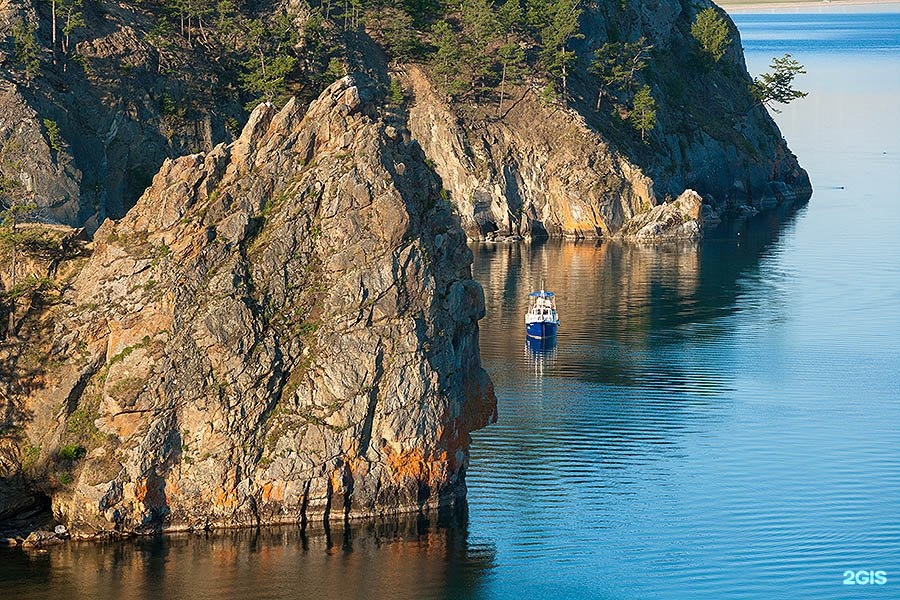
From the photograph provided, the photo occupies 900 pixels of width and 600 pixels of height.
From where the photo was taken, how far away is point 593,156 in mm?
166250

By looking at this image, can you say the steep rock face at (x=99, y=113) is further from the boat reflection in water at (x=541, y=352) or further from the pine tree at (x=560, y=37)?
the pine tree at (x=560, y=37)

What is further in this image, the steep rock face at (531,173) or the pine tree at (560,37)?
the pine tree at (560,37)

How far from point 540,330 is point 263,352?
46.0 metres

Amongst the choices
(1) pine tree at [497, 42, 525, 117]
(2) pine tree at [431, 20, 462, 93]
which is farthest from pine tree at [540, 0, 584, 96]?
(2) pine tree at [431, 20, 462, 93]

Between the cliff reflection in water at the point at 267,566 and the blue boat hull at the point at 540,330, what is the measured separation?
1729 inches

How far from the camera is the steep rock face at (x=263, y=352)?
64.6 m

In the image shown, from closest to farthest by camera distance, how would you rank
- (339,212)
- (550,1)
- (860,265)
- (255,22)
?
(339,212) → (860,265) → (255,22) → (550,1)

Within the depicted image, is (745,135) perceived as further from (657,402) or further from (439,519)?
→ (439,519)

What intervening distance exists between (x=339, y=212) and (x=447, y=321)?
6726 mm

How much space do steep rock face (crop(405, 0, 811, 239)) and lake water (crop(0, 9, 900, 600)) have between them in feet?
124

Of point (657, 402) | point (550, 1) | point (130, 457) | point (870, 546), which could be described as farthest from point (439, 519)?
point (550, 1)

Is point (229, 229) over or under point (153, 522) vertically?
over

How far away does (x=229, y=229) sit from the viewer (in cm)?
6781

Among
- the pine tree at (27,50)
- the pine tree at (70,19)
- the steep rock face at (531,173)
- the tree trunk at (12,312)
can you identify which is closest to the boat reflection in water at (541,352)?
the tree trunk at (12,312)
